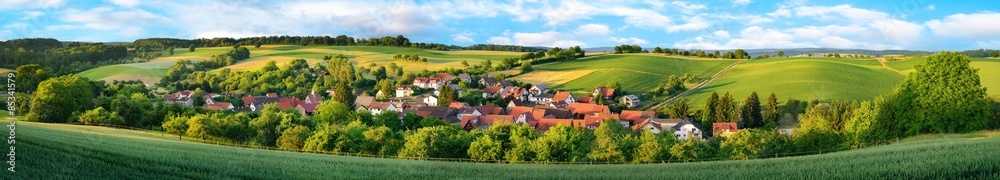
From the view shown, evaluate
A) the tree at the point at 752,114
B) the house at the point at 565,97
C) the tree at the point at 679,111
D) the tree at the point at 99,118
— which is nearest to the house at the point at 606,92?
the house at the point at 565,97

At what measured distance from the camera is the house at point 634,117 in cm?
7562

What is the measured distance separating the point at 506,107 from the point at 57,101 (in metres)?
55.4

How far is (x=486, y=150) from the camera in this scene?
123 feet

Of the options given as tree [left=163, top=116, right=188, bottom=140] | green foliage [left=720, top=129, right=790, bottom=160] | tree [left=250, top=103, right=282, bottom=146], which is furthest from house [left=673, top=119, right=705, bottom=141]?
tree [left=163, top=116, right=188, bottom=140]

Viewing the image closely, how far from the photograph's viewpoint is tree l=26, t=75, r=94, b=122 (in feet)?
166

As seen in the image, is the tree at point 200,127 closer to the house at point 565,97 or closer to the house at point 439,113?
the house at point 439,113

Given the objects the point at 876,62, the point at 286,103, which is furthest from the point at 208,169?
the point at 876,62

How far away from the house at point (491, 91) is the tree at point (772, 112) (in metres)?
40.3

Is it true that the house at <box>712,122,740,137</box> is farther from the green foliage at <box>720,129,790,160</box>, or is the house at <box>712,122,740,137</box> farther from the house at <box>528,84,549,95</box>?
the house at <box>528,84,549,95</box>

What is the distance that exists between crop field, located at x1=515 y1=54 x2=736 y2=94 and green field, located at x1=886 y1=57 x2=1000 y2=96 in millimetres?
27168

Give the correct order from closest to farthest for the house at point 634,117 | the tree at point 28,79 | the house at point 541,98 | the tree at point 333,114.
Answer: the tree at point 333,114, the tree at point 28,79, the house at point 634,117, the house at point 541,98

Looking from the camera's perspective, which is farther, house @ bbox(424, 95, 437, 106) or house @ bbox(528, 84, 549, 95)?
house @ bbox(528, 84, 549, 95)

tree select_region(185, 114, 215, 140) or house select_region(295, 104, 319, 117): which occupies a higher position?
tree select_region(185, 114, 215, 140)

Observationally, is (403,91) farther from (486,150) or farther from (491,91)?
(486,150)
